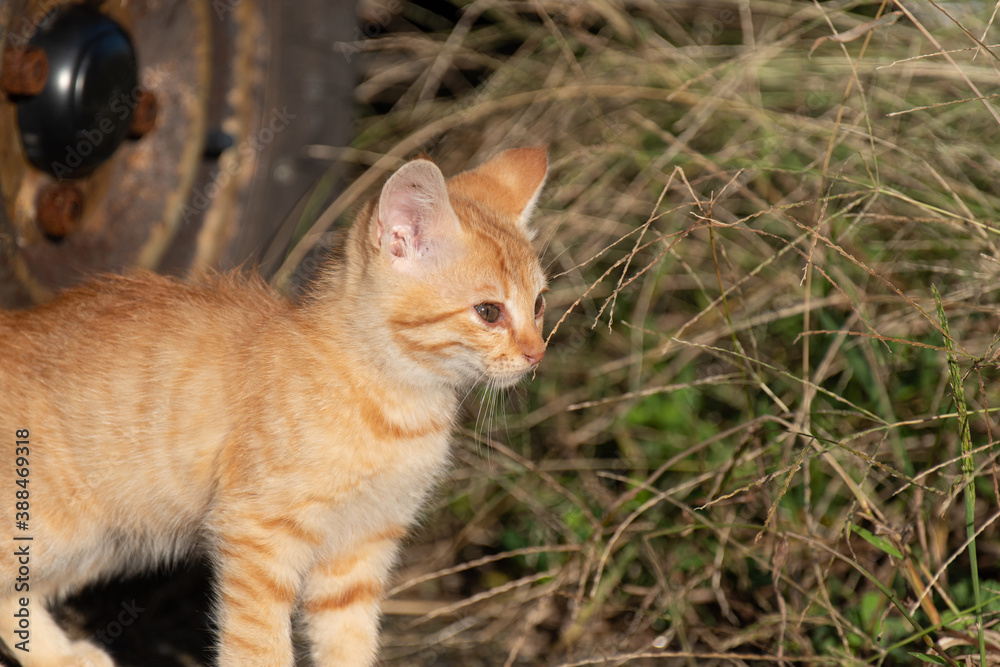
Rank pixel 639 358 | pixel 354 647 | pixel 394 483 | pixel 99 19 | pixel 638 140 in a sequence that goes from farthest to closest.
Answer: pixel 638 140 → pixel 639 358 → pixel 99 19 → pixel 354 647 → pixel 394 483

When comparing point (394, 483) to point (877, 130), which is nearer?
point (394, 483)

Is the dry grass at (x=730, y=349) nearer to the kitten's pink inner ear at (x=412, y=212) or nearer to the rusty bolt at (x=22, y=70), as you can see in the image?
the kitten's pink inner ear at (x=412, y=212)

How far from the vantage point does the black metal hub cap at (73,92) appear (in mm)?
2193

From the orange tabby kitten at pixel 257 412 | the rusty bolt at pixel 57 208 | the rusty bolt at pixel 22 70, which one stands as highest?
the rusty bolt at pixel 22 70

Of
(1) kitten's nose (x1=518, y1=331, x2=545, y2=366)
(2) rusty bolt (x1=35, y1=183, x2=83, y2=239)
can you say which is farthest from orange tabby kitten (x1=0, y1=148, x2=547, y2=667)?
(2) rusty bolt (x1=35, y1=183, x2=83, y2=239)

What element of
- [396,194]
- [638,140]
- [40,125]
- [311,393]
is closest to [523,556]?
[311,393]

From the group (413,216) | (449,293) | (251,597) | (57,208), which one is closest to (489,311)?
(449,293)

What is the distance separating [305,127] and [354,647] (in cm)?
169

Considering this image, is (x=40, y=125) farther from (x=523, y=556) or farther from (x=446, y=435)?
(x=523, y=556)

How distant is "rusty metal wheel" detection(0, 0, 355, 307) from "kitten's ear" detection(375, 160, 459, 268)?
93 centimetres

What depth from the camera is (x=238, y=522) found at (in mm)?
1853

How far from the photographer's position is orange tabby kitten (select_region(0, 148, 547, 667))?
6.14 feet

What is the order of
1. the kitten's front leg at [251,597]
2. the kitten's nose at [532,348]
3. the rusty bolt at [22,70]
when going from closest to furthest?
1. the kitten's front leg at [251,597]
2. the kitten's nose at [532,348]
3. the rusty bolt at [22,70]

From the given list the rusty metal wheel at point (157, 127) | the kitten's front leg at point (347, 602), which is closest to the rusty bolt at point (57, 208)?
the rusty metal wheel at point (157, 127)
